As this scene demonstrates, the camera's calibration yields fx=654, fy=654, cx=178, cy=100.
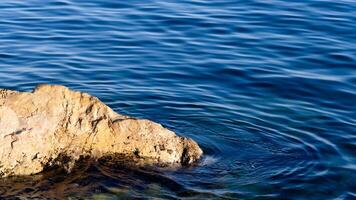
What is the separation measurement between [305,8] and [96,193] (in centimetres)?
1452

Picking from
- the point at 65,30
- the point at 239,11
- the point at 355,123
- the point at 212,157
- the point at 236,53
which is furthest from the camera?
the point at 239,11

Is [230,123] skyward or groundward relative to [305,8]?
groundward

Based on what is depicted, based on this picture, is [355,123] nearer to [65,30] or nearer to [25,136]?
[25,136]

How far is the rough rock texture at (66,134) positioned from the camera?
32.1ft

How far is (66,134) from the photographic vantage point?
10172 mm

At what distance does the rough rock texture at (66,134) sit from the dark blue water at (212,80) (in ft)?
0.93

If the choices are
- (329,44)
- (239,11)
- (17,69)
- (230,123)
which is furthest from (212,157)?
(239,11)

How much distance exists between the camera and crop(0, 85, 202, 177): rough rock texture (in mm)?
9773

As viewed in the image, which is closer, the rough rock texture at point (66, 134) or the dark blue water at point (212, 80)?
the rough rock texture at point (66, 134)

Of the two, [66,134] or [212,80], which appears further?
[212,80]

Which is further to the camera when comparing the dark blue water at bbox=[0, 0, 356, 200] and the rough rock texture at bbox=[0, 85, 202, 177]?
the dark blue water at bbox=[0, 0, 356, 200]

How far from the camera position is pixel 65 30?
62.7 feet

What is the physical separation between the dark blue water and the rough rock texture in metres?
0.28

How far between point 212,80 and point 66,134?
5.88 m
